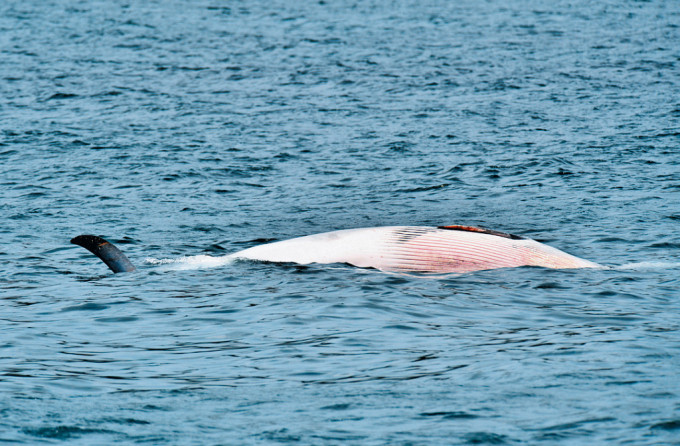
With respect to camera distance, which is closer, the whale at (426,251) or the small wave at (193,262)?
the whale at (426,251)

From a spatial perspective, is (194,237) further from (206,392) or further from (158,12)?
(158,12)

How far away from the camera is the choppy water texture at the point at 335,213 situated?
9.16m

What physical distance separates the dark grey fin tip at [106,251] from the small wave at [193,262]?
2.39 ft

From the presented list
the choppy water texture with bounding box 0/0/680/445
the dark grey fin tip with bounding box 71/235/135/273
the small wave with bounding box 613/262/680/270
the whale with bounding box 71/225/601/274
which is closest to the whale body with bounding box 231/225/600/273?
the whale with bounding box 71/225/601/274

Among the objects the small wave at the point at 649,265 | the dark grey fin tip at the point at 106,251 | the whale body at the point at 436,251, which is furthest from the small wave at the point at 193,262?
the small wave at the point at 649,265

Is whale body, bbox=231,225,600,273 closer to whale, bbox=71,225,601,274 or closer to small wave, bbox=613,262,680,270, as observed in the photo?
whale, bbox=71,225,601,274

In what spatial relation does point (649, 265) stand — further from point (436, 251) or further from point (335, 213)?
point (335, 213)

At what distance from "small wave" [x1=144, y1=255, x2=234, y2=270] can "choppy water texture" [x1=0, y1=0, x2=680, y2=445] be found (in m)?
0.08

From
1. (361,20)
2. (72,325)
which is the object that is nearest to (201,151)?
(72,325)

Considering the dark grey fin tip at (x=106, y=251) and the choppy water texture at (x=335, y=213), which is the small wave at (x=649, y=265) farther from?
the dark grey fin tip at (x=106, y=251)

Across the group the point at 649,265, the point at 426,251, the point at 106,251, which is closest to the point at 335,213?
the point at 426,251

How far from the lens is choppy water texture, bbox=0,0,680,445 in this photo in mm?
9164

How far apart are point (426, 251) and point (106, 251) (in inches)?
187

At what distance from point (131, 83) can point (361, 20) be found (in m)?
13.1
